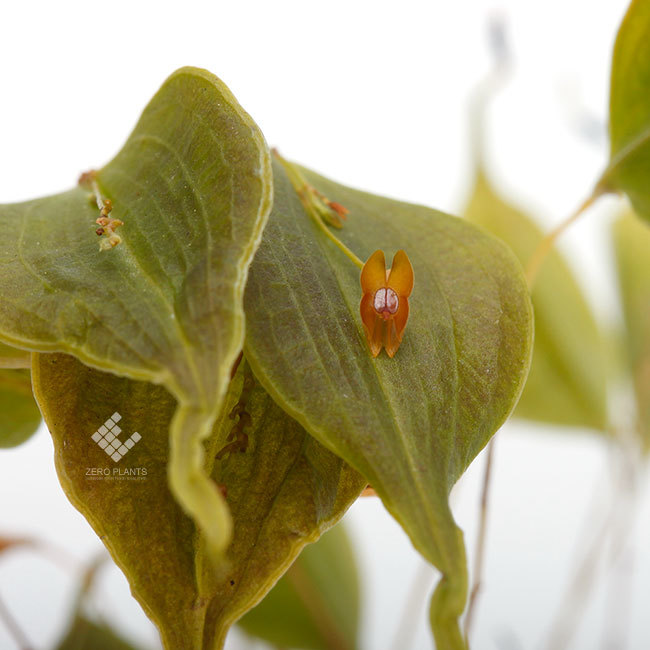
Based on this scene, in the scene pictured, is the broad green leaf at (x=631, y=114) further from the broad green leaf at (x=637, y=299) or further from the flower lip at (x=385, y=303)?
the broad green leaf at (x=637, y=299)

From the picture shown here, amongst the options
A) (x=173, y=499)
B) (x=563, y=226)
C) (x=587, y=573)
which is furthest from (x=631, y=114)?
(x=587, y=573)

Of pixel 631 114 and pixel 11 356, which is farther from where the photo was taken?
pixel 631 114

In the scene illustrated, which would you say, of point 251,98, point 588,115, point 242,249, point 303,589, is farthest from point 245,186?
point 251,98

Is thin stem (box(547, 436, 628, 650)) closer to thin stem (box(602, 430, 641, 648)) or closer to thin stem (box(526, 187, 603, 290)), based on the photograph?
thin stem (box(602, 430, 641, 648))

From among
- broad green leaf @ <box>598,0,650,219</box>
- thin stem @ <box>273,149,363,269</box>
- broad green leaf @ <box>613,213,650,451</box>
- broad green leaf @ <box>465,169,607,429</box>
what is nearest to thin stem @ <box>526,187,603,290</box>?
broad green leaf @ <box>598,0,650,219</box>

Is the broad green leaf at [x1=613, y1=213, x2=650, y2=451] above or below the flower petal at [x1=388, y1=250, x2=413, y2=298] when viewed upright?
below

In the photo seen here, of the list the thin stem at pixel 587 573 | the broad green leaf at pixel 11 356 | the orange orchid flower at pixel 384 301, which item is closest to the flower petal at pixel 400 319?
the orange orchid flower at pixel 384 301

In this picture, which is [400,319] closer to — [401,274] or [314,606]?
[401,274]

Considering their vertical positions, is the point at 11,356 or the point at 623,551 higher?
the point at 11,356
